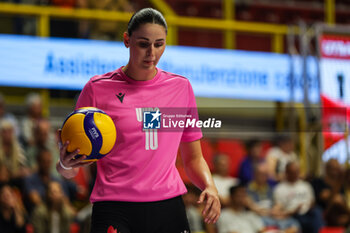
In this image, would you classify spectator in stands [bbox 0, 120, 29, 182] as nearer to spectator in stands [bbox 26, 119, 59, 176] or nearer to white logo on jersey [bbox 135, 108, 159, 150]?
spectator in stands [bbox 26, 119, 59, 176]

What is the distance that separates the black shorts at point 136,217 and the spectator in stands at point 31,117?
18.7ft

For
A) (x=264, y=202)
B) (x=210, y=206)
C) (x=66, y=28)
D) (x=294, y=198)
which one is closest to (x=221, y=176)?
(x=264, y=202)

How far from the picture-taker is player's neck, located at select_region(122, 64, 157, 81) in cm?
320

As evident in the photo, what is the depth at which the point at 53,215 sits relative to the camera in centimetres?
757

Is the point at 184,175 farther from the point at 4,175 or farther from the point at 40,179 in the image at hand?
the point at 4,175

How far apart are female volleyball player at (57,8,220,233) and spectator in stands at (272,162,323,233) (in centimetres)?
589

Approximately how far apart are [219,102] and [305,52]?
172 centimetres

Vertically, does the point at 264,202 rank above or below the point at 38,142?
below

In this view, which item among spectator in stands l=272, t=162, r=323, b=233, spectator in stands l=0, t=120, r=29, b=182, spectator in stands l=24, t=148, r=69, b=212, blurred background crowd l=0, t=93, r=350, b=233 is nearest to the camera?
blurred background crowd l=0, t=93, r=350, b=233

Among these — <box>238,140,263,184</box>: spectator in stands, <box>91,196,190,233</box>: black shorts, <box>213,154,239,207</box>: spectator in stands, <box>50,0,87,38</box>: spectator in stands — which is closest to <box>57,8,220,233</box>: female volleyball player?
<box>91,196,190,233</box>: black shorts

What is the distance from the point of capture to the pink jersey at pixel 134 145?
3.09 m

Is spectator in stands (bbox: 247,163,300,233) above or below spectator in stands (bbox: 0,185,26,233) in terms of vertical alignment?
below

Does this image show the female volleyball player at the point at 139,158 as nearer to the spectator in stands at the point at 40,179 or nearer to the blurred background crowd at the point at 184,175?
the blurred background crowd at the point at 184,175

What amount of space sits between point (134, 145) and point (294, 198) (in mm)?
6418
